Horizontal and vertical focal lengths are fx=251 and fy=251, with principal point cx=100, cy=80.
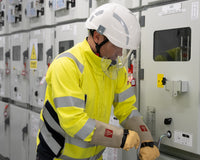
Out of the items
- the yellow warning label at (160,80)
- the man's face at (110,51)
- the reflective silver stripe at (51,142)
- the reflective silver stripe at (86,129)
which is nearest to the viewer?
the reflective silver stripe at (86,129)

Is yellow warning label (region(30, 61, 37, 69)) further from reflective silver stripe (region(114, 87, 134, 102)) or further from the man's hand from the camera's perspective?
the man's hand

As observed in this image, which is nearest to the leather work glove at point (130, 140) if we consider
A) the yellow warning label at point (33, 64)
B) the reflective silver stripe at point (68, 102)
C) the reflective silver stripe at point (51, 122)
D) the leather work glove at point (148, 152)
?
the leather work glove at point (148, 152)

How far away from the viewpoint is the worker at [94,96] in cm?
138

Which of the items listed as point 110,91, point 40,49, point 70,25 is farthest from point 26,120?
point 110,91

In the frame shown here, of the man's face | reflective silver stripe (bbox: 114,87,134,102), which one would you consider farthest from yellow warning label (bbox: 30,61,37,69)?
the man's face

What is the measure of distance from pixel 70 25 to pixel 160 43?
3.48 ft

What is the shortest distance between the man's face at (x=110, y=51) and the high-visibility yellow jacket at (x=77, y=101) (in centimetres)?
6

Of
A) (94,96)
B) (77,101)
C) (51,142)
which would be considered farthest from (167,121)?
(51,142)

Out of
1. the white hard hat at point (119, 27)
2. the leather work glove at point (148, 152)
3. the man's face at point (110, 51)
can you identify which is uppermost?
the white hard hat at point (119, 27)

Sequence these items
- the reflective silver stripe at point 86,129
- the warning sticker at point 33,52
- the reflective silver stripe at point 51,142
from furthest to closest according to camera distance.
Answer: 1. the warning sticker at point 33,52
2. the reflective silver stripe at point 51,142
3. the reflective silver stripe at point 86,129

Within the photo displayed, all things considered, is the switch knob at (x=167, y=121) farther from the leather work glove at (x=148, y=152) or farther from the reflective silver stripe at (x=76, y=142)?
the reflective silver stripe at (x=76, y=142)

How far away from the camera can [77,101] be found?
138 centimetres

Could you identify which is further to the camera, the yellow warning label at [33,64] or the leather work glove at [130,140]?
the yellow warning label at [33,64]

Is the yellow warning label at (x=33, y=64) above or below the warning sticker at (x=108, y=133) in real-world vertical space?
above
